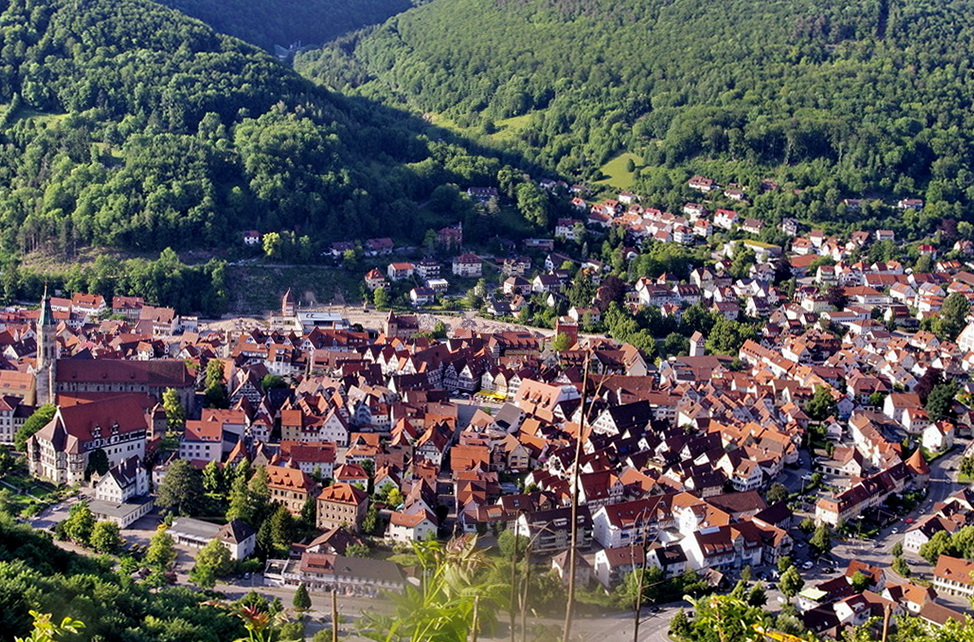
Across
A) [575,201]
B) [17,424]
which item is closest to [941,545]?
[17,424]

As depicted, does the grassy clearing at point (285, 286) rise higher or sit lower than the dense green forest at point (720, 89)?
lower

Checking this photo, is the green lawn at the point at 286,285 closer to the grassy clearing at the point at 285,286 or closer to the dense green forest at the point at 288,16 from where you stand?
the grassy clearing at the point at 285,286

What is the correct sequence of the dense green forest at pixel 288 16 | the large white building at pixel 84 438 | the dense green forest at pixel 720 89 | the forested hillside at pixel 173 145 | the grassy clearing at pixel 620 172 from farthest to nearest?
the dense green forest at pixel 288 16 < the grassy clearing at pixel 620 172 < the dense green forest at pixel 720 89 < the forested hillside at pixel 173 145 < the large white building at pixel 84 438

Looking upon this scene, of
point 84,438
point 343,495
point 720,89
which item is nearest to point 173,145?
point 84,438

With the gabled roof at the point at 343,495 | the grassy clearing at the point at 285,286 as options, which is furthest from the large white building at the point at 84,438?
the grassy clearing at the point at 285,286

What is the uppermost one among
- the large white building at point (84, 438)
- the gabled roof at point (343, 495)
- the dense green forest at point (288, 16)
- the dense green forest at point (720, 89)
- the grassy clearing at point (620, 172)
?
the dense green forest at point (288, 16)

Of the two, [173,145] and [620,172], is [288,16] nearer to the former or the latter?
[620,172]

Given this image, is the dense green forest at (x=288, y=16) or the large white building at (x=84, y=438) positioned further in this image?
the dense green forest at (x=288, y=16)
